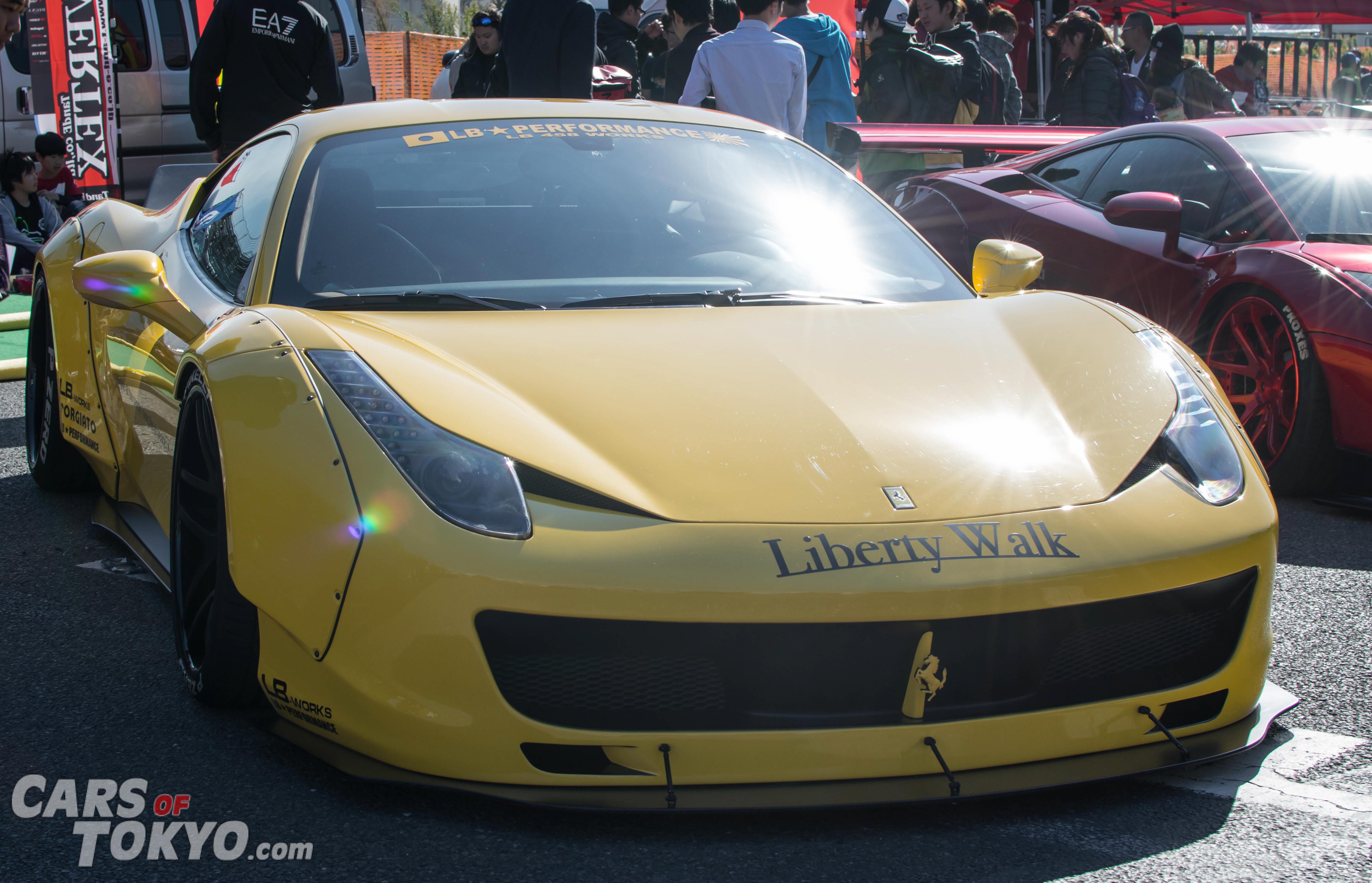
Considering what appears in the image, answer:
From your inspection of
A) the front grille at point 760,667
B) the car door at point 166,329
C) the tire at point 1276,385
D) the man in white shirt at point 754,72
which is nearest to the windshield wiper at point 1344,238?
the tire at point 1276,385

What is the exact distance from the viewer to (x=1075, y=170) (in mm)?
6031

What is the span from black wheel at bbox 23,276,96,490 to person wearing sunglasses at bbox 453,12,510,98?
3.92 m

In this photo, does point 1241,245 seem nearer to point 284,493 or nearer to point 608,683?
point 608,683

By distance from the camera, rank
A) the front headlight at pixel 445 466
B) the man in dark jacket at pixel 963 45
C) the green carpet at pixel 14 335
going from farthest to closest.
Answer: the man in dark jacket at pixel 963 45, the green carpet at pixel 14 335, the front headlight at pixel 445 466

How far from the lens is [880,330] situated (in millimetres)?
2775

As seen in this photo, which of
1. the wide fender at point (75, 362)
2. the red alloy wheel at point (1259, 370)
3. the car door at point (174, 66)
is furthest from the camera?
the car door at point (174, 66)

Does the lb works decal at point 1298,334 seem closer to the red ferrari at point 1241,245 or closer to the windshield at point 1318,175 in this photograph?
the red ferrari at point 1241,245

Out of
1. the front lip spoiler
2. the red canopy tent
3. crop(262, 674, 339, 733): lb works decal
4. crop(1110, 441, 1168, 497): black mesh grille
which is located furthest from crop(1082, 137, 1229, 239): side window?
the red canopy tent

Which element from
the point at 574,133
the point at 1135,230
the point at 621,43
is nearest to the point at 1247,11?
the point at 621,43

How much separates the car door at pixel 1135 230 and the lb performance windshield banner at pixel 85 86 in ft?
19.4

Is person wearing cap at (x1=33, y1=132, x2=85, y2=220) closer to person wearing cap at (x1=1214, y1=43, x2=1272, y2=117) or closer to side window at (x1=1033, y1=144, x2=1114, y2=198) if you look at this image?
side window at (x1=1033, y1=144, x2=1114, y2=198)

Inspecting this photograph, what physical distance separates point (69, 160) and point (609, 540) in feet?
28.4

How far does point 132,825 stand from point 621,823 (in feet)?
2.36

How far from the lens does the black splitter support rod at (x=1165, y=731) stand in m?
2.22
